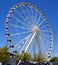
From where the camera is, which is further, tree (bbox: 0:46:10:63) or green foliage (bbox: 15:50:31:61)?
green foliage (bbox: 15:50:31:61)

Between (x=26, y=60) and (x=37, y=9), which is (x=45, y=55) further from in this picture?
(x=37, y=9)

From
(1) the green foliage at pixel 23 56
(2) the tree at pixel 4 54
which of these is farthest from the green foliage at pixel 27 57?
(2) the tree at pixel 4 54

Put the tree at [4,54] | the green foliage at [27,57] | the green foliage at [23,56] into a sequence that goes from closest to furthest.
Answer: the tree at [4,54]
the green foliage at [23,56]
the green foliage at [27,57]

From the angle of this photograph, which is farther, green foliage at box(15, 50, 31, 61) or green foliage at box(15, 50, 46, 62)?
green foliage at box(15, 50, 46, 62)

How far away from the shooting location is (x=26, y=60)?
6312cm

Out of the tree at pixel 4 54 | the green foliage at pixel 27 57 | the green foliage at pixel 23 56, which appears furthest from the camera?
the green foliage at pixel 27 57

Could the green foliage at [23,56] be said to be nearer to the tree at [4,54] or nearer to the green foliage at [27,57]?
the green foliage at [27,57]

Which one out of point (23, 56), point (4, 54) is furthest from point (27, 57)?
point (4, 54)

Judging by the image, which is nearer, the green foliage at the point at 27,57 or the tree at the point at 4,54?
the tree at the point at 4,54

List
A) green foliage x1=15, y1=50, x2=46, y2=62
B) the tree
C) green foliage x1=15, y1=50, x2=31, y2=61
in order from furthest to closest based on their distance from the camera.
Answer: green foliage x1=15, y1=50, x2=46, y2=62
green foliage x1=15, y1=50, x2=31, y2=61
the tree

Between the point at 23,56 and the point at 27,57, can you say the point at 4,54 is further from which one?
the point at 27,57

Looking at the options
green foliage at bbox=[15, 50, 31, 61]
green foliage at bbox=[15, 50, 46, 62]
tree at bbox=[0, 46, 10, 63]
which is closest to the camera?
tree at bbox=[0, 46, 10, 63]

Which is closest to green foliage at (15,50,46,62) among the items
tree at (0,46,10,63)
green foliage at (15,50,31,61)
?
green foliage at (15,50,31,61)

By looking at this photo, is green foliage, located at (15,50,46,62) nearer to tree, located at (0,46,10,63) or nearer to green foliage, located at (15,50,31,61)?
green foliage, located at (15,50,31,61)
